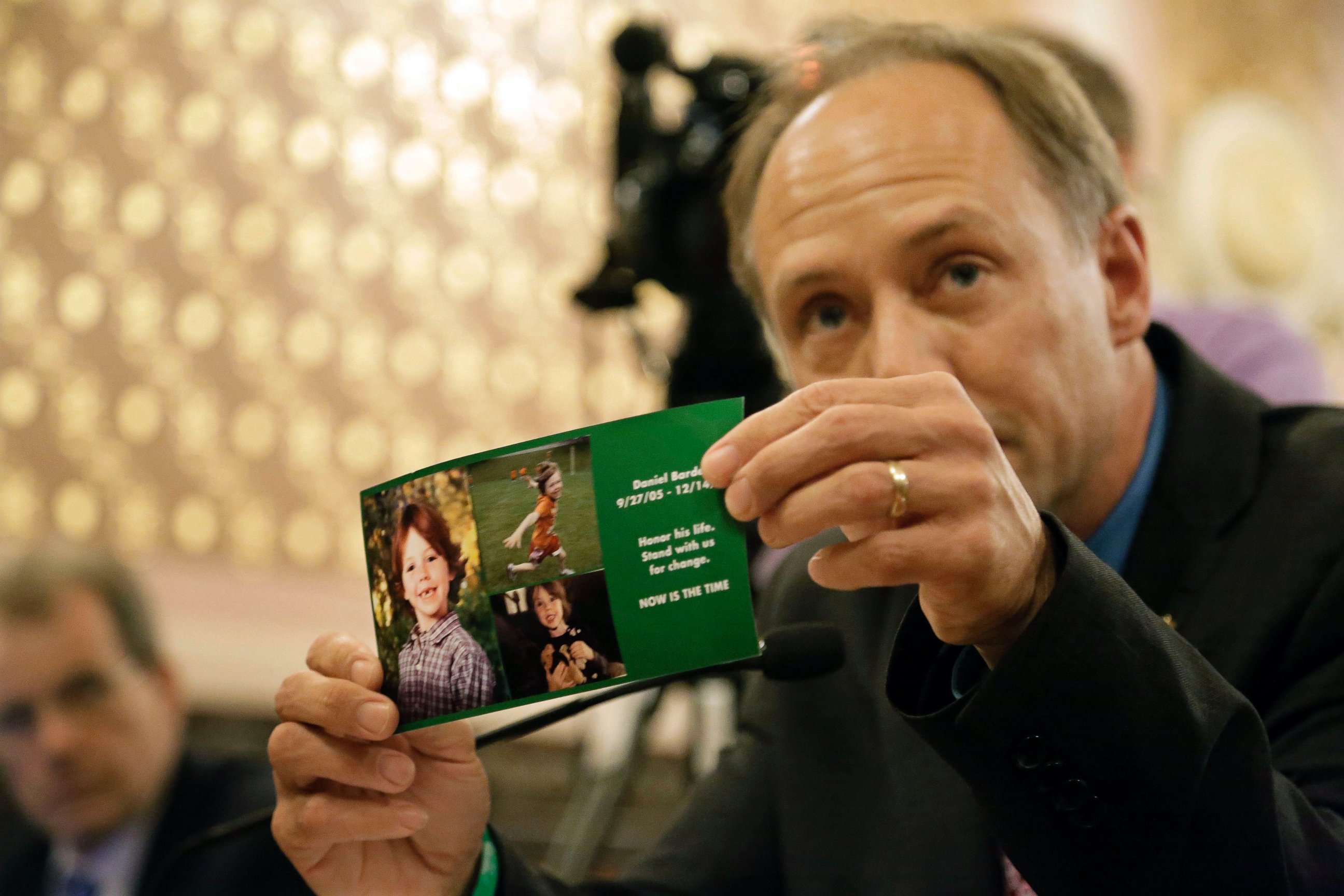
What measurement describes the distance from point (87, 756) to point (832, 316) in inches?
58.3

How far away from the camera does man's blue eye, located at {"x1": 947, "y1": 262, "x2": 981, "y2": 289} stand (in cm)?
97

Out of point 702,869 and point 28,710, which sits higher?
point 28,710

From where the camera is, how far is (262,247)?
11.4 feet

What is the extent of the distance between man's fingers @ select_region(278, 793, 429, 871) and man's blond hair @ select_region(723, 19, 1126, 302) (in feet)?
2.14

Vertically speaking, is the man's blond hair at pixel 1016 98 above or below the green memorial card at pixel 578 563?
above

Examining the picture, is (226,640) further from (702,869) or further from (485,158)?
(702,869)

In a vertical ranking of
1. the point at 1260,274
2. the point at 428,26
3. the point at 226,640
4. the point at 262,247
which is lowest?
the point at 226,640

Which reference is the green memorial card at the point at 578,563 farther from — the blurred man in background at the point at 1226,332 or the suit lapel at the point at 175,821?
the blurred man in background at the point at 1226,332

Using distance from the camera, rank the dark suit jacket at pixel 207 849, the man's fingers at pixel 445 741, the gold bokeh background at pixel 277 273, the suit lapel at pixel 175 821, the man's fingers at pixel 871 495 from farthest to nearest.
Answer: the gold bokeh background at pixel 277 273
the suit lapel at pixel 175 821
the dark suit jacket at pixel 207 849
the man's fingers at pixel 445 741
the man's fingers at pixel 871 495

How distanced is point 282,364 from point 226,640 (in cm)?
84

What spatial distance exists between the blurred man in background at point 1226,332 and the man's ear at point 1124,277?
0.76 m

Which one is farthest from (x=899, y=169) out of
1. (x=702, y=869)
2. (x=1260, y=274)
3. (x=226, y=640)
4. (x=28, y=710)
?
(x=1260, y=274)

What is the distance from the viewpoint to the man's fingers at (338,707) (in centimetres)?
79

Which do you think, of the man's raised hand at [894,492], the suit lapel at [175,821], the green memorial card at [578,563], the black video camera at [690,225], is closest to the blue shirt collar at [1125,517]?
the man's raised hand at [894,492]
